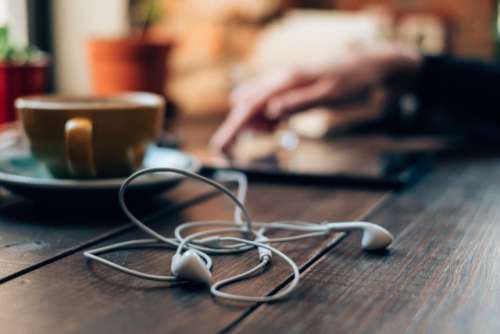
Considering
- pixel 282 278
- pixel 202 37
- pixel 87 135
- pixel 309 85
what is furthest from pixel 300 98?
pixel 202 37

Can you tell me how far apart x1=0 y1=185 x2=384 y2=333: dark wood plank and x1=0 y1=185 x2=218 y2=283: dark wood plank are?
2cm

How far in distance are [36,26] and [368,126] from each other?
949mm

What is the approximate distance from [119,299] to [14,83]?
649 mm

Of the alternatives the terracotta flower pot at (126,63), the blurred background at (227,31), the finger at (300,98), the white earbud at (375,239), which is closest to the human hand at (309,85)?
the finger at (300,98)

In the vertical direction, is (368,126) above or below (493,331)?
below

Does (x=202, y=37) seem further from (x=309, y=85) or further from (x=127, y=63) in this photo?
(x=309, y=85)

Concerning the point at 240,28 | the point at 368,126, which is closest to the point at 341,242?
the point at 368,126

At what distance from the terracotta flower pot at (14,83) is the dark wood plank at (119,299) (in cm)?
49

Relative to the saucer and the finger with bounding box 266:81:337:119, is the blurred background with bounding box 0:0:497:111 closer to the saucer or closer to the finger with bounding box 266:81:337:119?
the finger with bounding box 266:81:337:119

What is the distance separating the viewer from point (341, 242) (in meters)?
0.58

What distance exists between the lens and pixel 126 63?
138 cm

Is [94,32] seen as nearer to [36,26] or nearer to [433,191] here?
[36,26]

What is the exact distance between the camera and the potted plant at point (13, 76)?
98cm

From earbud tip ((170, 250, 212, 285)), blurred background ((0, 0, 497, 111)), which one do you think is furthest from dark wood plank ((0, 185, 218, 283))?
blurred background ((0, 0, 497, 111))
